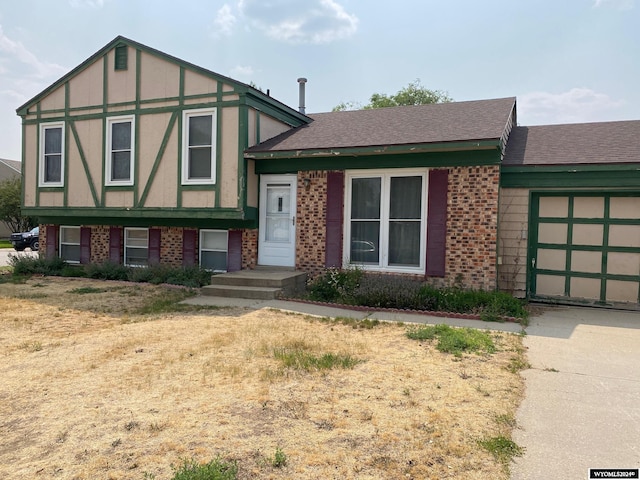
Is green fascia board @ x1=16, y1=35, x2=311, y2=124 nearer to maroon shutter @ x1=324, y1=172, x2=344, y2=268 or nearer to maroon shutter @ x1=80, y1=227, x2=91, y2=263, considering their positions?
maroon shutter @ x1=324, y1=172, x2=344, y2=268

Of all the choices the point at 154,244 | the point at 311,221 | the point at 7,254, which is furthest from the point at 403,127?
the point at 7,254

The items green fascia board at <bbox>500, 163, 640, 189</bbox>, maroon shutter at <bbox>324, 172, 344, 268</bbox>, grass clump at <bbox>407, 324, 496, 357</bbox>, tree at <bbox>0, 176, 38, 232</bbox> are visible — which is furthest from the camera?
tree at <bbox>0, 176, 38, 232</bbox>

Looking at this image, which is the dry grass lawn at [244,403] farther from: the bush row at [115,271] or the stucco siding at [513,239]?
the bush row at [115,271]

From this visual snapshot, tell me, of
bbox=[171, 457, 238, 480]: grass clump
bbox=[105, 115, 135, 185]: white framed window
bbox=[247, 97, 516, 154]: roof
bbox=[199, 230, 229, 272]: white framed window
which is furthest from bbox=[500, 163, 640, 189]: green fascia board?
bbox=[105, 115, 135, 185]: white framed window

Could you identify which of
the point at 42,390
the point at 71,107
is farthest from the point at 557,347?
the point at 71,107

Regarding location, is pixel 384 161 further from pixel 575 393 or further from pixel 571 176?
pixel 575 393

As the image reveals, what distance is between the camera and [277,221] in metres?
11.0

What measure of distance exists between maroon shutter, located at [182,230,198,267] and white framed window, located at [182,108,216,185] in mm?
1446

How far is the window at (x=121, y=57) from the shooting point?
1192cm

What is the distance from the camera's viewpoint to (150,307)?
8273mm

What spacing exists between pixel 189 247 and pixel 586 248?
897cm

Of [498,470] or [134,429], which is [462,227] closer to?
[498,470]

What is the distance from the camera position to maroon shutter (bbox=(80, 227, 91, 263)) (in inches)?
524

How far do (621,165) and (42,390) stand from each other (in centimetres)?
954
